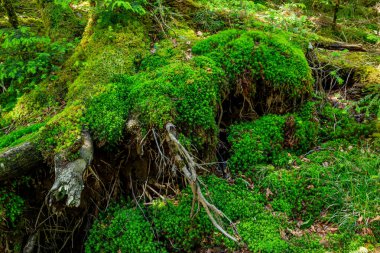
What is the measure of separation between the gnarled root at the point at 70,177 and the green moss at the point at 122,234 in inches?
34.2

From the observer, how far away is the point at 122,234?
3482 millimetres

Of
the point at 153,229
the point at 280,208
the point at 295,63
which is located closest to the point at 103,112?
the point at 153,229

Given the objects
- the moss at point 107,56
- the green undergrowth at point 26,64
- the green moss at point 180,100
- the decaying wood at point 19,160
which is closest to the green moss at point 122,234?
the decaying wood at point 19,160

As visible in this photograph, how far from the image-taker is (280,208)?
3764 mm

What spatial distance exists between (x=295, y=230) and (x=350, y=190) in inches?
36.7

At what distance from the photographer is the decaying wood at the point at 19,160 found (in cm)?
315

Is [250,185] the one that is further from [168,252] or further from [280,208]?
[168,252]

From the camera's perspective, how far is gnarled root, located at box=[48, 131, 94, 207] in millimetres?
2830

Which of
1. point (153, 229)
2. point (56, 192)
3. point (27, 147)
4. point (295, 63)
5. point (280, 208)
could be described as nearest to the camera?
point (56, 192)

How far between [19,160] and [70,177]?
790 millimetres

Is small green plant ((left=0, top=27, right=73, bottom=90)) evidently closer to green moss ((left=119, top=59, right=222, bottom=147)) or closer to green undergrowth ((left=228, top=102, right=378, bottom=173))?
green moss ((left=119, top=59, right=222, bottom=147))

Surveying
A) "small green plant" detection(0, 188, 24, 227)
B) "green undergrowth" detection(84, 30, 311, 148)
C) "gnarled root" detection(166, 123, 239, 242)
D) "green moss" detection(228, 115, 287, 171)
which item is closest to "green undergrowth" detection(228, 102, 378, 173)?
"green moss" detection(228, 115, 287, 171)

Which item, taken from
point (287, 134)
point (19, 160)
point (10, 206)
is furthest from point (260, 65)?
point (10, 206)

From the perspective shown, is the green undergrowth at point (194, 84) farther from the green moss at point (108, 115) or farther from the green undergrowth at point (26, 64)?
the green undergrowth at point (26, 64)
